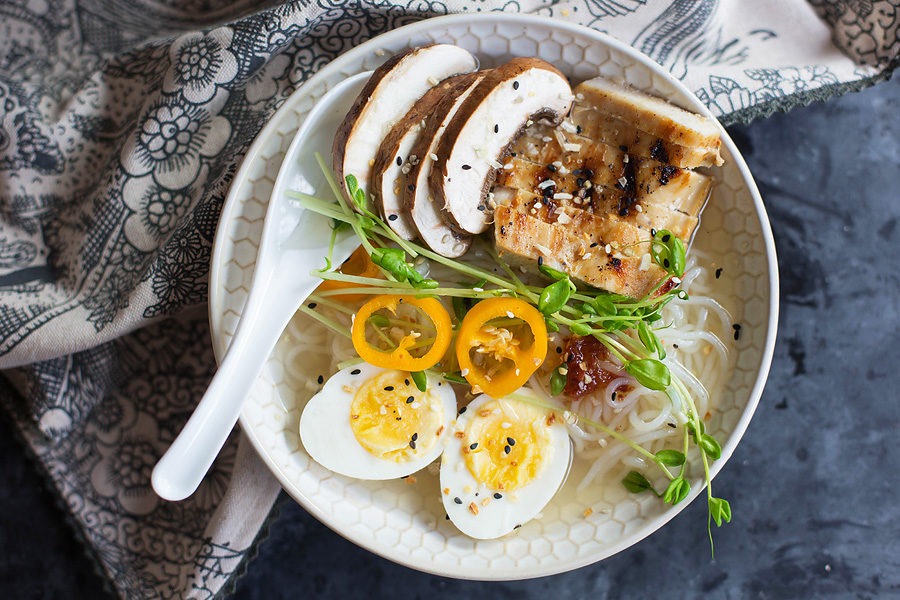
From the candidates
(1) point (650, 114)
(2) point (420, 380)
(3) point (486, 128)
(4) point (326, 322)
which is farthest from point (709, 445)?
(4) point (326, 322)

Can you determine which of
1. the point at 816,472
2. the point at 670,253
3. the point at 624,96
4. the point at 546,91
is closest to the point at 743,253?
the point at 670,253

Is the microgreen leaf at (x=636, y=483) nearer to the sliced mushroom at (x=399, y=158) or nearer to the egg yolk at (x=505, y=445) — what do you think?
the egg yolk at (x=505, y=445)

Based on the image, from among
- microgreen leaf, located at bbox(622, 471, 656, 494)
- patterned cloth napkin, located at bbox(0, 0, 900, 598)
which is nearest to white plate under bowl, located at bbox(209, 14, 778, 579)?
microgreen leaf, located at bbox(622, 471, 656, 494)

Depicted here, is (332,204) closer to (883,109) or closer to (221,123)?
(221,123)

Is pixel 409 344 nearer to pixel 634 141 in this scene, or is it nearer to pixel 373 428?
pixel 373 428

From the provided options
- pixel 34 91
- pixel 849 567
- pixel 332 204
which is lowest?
pixel 849 567

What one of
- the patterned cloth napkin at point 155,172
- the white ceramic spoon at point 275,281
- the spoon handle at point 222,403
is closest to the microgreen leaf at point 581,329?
the white ceramic spoon at point 275,281
